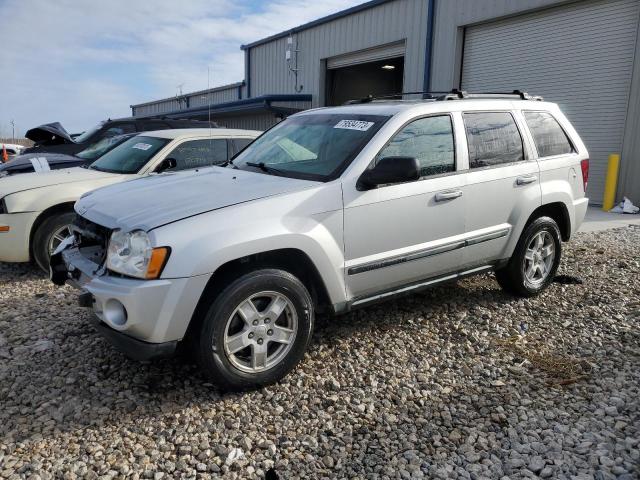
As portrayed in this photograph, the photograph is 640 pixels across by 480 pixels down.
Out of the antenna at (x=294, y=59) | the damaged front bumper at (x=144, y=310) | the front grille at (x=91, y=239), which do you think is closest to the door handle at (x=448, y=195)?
the damaged front bumper at (x=144, y=310)

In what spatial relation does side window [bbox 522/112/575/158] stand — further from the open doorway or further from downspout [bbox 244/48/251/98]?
downspout [bbox 244/48/251/98]

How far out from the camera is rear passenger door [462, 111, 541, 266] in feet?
13.5

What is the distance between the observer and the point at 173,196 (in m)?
3.33

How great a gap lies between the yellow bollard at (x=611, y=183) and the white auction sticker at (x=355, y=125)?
861 centimetres

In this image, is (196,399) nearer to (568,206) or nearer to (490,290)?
(490,290)

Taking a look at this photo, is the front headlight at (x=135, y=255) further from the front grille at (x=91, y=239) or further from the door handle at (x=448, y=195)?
the door handle at (x=448, y=195)

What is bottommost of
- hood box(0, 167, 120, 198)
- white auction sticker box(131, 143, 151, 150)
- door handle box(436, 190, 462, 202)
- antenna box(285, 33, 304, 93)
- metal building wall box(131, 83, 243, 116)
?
hood box(0, 167, 120, 198)

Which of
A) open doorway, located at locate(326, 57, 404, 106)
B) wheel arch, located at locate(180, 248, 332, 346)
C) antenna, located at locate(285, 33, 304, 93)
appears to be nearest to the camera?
wheel arch, located at locate(180, 248, 332, 346)

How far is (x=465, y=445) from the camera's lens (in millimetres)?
2727

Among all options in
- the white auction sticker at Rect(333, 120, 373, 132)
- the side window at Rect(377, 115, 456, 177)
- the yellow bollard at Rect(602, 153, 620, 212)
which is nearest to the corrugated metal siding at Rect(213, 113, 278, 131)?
the yellow bollard at Rect(602, 153, 620, 212)

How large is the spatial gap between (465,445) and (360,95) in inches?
727

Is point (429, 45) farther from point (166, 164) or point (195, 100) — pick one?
point (195, 100)

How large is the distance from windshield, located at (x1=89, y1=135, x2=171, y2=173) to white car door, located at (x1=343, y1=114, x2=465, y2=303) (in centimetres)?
362

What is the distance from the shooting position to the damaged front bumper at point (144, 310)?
9.12ft
